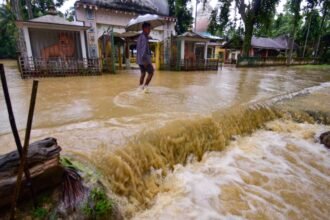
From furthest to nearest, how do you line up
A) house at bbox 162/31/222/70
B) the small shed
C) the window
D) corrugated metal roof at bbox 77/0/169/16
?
house at bbox 162/31/222/70 < corrugated metal roof at bbox 77/0/169/16 < the window < the small shed

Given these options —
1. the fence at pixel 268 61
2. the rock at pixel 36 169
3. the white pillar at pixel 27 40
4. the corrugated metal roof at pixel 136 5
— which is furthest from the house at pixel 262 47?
the rock at pixel 36 169

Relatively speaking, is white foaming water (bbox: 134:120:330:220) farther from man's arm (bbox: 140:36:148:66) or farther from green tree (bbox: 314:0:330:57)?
green tree (bbox: 314:0:330:57)

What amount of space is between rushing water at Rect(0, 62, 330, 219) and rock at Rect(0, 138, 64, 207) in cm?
57

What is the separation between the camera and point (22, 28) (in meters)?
9.27

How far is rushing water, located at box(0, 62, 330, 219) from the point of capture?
8.30 ft

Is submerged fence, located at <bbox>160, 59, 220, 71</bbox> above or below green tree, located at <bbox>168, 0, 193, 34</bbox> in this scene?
below

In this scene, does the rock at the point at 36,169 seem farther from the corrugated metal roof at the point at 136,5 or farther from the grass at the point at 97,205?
the corrugated metal roof at the point at 136,5

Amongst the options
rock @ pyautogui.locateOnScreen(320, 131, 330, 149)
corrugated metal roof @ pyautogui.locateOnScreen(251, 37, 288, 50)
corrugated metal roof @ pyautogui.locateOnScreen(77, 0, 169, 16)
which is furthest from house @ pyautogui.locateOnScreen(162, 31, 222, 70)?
corrugated metal roof @ pyautogui.locateOnScreen(251, 37, 288, 50)

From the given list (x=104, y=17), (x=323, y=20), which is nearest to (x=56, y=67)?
(x=104, y=17)

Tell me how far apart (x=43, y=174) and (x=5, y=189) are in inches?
10.7

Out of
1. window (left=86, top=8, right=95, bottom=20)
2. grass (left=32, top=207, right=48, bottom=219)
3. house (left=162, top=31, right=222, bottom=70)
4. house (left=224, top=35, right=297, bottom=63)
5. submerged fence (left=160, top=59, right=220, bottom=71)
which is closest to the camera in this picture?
grass (left=32, top=207, right=48, bottom=219)

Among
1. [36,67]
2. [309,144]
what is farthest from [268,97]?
[36,67]

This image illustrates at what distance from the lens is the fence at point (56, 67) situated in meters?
9.05

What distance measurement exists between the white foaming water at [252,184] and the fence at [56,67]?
8.63m
